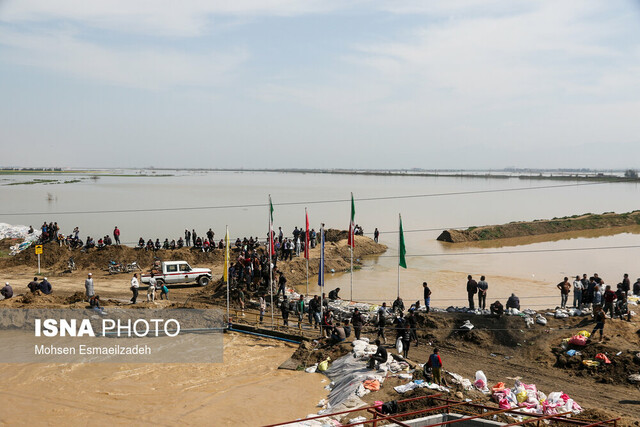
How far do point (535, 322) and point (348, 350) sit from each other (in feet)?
26.1

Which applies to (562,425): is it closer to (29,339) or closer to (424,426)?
(424,426)

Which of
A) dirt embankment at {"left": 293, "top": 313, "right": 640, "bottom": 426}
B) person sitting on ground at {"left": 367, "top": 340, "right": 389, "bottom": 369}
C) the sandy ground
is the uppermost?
person sitting on ground at {"left": 367, "top": 340, "right": 389, "bottom": 369}

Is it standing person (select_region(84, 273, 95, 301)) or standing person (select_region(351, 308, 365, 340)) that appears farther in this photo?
standing person (select_region(84, 273, 95, 301))

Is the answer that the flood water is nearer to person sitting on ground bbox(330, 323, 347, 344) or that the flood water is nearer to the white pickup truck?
the white pickup truck

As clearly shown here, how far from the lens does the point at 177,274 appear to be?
2927cm

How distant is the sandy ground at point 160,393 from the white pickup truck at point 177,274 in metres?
11.4

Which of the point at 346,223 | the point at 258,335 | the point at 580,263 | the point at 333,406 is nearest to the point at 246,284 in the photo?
the point at 258,335

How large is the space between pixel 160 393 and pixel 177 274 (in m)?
14.4

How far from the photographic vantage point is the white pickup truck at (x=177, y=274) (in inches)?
1134

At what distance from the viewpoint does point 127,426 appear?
13.3 metres

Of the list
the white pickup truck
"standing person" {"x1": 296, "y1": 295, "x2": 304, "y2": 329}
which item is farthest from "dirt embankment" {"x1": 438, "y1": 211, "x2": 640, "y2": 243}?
"standing person" {"x1": 296, "y1": 295, "x2": 304, "y2": 329}

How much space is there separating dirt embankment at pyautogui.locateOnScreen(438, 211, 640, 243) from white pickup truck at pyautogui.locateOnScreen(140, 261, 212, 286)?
1043 inches

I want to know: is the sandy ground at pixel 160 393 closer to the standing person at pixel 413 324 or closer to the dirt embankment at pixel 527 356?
the dirt embankment at pixel 527 356

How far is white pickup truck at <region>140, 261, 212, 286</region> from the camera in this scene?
94.5 feet
